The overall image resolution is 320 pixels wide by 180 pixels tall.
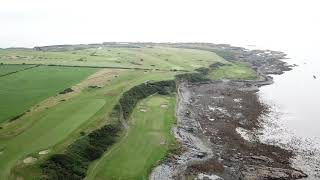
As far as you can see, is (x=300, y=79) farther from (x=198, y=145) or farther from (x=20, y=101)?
(x=20, y=101)

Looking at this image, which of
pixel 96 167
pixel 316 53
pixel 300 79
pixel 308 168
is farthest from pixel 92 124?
pixel 316 53

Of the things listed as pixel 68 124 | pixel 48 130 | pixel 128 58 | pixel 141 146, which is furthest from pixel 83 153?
pixel 128 58

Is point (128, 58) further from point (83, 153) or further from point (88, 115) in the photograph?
point (83, 153)

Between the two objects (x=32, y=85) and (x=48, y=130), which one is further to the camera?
(x=32, y=85)

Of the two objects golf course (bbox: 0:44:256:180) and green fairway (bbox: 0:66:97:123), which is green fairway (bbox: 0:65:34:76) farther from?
green fairway (bbox: 0:66:97:123)

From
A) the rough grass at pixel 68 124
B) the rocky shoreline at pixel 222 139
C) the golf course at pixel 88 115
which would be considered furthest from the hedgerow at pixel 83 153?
the rocky shoreline at pixel 222 139

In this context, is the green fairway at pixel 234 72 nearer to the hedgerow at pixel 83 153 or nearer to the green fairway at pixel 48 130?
the hedgerow at pixel 83 153

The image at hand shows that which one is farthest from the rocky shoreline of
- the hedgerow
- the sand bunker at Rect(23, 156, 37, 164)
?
the sand bunker at Rect(23, 156, 37, 164)

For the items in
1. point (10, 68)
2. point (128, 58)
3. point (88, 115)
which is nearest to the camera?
Result: point (88, 115)
